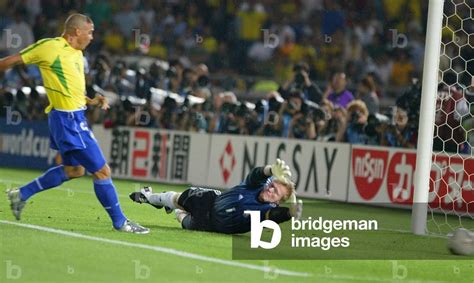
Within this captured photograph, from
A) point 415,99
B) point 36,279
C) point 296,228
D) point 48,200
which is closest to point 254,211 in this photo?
point 296,228

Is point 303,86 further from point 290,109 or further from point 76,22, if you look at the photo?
point 76,22

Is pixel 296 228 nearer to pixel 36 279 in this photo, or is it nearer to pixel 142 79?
A: pixel 36 279

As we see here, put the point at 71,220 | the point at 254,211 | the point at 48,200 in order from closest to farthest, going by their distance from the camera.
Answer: the point at 254,211 → the point at 71,220 → the point at 48,200

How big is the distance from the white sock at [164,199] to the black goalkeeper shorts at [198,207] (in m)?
0.25

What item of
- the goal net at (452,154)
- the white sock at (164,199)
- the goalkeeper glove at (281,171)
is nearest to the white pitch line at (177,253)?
the goalkeeper glove at (281,171)

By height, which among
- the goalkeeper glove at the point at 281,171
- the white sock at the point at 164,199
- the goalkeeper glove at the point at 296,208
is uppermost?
the goalkeeper glove at the point at 281,171

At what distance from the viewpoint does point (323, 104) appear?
64.1 ft

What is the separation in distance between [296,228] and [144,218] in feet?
5.69

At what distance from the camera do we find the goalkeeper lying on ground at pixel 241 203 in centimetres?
1155

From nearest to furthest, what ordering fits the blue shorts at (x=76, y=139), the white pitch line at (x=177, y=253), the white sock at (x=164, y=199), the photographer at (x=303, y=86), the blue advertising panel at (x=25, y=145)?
the white pitch line at (x=177, y=253) → the blue shorts at (x=76, y=139) → the white sock at (x=164, y=199) → the photographer at (x=303, y=86) → the blue advertising panel at (x=25, y=145)

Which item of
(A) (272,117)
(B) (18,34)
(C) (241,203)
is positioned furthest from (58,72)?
(B) (18,34)

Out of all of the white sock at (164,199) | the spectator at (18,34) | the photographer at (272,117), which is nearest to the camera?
the white sock at (164,199)

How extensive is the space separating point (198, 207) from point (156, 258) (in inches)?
91.0

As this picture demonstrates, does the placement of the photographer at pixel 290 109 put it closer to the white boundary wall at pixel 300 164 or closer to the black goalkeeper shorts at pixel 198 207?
the white boundary wall at pixel 300 164
